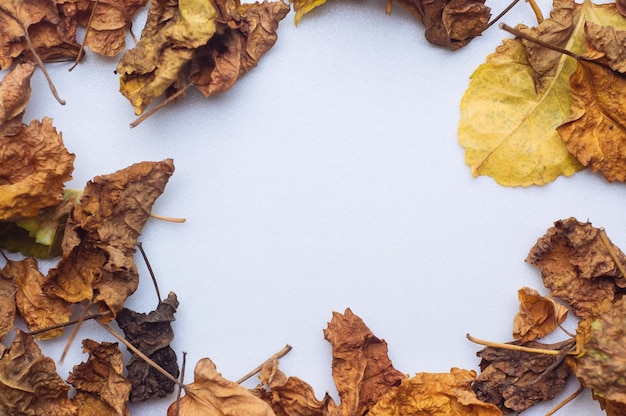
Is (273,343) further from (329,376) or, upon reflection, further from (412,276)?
(412,276)

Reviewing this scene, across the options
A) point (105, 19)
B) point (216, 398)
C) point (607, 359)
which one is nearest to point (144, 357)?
point (216, 398)

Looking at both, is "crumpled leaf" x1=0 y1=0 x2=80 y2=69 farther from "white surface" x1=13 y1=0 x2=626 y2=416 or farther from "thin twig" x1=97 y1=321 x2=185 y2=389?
"thin twig" x1=97 y1=321 x2=185 y2=389

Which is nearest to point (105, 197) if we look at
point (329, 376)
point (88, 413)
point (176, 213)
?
point (176, 213)

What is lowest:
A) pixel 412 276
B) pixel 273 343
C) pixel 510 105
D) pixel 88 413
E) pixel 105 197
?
pixel 88 413

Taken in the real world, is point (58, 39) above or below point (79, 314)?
above

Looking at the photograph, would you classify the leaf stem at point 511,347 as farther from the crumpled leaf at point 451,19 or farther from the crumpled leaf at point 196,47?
the crumpled leaf at point 196,47

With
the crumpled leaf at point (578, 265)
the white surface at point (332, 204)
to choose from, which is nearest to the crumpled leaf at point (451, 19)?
the white surface at point (332, 204)
